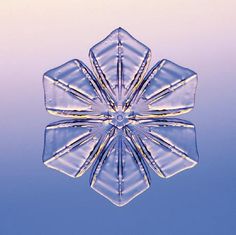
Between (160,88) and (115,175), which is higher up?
(160,88)

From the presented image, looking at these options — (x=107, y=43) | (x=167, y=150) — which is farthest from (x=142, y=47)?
(x=167, y=150)

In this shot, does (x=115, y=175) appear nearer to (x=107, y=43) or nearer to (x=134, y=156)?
(x=134, y=156)

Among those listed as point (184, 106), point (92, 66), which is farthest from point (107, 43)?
point (184, 106)

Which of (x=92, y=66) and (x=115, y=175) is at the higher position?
(x=92, y=66)

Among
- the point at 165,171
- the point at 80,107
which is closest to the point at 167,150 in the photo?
the point at 165,171

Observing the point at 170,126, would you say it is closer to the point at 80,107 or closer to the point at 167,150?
the point at 167,150
